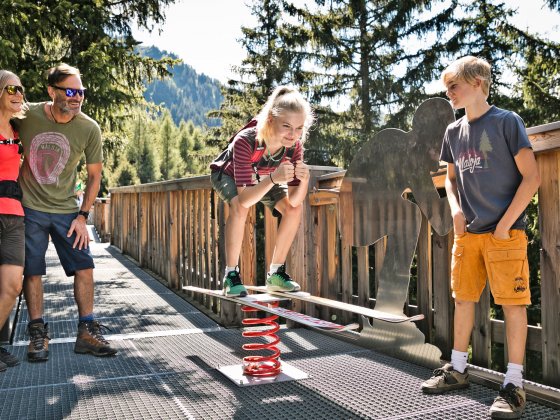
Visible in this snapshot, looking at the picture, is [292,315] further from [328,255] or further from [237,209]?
[328,255]

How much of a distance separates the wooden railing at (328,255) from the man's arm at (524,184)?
0.48ft

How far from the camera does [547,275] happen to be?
2.67 metres

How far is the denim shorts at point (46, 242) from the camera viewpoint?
138 inches

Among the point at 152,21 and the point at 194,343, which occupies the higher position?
the point at 152,21

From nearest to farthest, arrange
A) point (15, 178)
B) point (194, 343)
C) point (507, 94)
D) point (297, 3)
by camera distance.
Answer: point (15, 178), point (194, 343), point (507, 94), point (297, 3)

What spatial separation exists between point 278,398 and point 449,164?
148cm

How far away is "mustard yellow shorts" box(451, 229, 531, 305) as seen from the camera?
2.51 meters

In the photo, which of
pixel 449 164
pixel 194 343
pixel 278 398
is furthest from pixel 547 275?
pixel 194 343

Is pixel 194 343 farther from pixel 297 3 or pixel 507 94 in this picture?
pixel 297 3

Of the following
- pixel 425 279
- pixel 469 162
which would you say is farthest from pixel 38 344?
pixel 469 162

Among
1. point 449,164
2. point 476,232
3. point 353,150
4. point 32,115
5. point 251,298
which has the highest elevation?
point 353,150

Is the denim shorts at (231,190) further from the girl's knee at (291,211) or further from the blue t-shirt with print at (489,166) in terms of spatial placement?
the blue t-shirt with print at (489,166)

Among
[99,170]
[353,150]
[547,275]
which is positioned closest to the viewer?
[547,275]

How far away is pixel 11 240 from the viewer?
3.36 meters
